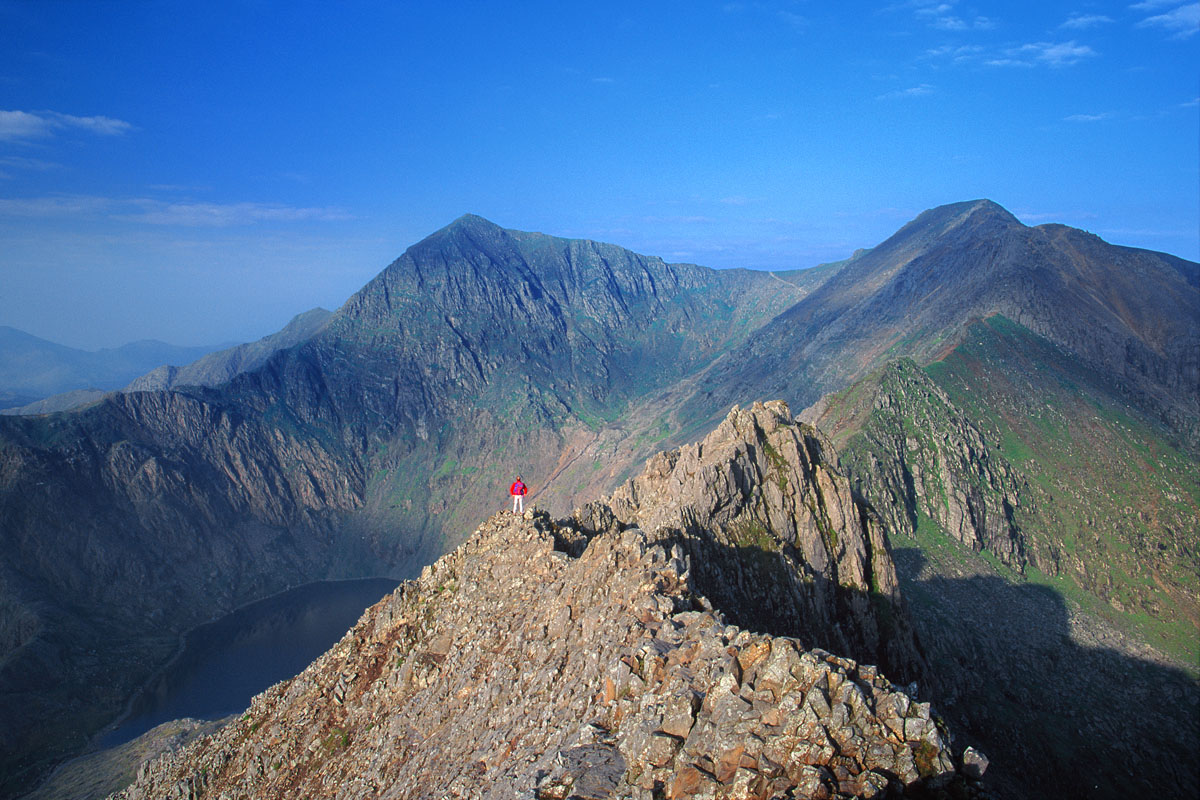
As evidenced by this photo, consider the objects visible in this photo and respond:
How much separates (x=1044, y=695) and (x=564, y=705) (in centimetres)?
6490

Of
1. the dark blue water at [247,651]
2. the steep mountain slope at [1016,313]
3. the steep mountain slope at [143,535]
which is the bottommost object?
the dark blue water at [247,651]

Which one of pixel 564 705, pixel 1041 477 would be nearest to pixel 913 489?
pixel 1041 477

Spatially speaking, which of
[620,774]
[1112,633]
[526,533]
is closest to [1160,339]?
[1112,633]

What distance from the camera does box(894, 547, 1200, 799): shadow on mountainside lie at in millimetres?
55625

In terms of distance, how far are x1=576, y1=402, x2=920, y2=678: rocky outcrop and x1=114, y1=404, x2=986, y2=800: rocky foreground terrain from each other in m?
0.22

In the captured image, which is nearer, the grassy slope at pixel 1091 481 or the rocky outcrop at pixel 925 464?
the grassy slope at pixel 1091 481

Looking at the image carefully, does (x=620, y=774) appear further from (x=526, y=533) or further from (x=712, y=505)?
(x=712, y=505)

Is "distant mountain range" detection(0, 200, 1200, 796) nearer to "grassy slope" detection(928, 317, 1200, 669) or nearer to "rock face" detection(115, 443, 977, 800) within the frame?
"grassy slope" detection(928, 317, 1200, 669)

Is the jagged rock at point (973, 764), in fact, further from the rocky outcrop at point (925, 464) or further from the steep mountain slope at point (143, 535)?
the steep mountain slope at point (143, 535)

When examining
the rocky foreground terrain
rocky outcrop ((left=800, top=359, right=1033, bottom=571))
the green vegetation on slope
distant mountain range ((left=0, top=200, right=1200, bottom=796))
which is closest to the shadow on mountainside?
distant mountain range ((left=0, top=200, right=1200, bottom=796))

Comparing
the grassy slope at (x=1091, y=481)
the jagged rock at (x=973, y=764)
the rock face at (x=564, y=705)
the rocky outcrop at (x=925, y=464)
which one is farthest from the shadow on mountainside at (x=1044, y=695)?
the jagged rock at (x=973, y=764)

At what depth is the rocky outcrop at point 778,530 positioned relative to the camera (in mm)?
42094

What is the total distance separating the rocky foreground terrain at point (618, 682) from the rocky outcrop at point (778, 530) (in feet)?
0.72

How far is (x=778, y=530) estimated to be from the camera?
48844 millimetres
